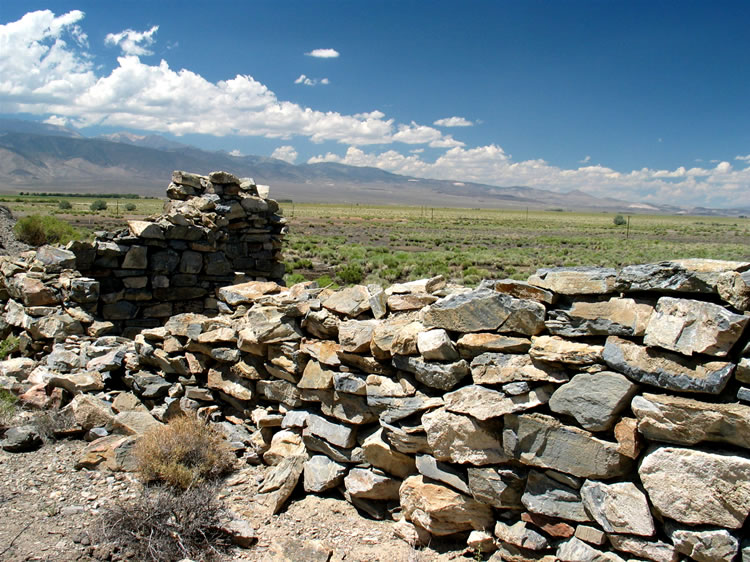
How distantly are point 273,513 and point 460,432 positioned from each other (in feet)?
7.65

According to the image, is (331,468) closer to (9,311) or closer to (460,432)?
(460,432)

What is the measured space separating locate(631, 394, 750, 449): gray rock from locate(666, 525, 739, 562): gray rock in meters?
0.59

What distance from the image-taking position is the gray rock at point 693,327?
11.8 ft

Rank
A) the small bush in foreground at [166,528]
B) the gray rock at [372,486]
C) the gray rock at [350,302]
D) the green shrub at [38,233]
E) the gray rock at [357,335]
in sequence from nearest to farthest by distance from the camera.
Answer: the small bush in foreground at [166,528], the gray rock at [372,486], the gray rock at [357,335], the gray rock at [350,302], the green shrub at [38,233]

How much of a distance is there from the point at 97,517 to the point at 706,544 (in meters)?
5.20

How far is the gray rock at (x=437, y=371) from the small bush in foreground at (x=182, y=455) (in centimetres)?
263

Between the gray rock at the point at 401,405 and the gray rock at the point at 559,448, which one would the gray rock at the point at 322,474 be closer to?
the gray rock at the point at 401,405

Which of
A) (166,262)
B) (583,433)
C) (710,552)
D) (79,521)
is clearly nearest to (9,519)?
(79,521)

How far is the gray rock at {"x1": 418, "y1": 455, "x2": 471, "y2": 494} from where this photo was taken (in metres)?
4.93

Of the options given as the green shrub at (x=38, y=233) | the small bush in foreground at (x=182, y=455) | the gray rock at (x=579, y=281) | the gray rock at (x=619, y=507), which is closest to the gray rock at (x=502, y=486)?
the gray rock at (x=619, y=507)

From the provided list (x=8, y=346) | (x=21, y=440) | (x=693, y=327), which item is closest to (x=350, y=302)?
(x=693, y=327)

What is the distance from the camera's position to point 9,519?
16.7ft

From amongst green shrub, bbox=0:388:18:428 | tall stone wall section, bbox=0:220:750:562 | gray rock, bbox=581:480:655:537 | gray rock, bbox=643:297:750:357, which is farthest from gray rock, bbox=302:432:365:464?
green shrub, bbox=0:388:18:428

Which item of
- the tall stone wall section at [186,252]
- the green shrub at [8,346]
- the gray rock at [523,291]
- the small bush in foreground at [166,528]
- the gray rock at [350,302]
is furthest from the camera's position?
the tall stone wall section at [186,252]
